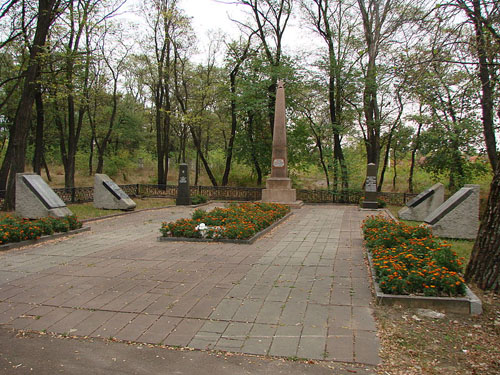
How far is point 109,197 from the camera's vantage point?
49.6 ft

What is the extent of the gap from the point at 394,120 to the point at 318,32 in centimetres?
770

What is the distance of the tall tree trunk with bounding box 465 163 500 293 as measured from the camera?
15.3ft

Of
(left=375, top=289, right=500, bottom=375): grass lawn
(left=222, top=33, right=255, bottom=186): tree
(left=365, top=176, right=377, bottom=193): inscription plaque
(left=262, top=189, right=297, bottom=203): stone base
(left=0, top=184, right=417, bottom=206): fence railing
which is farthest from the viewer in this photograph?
(left=222, top=33, right=255, bottom=186): tree

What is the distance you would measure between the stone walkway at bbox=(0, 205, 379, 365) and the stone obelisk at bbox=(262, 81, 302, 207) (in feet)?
31.4

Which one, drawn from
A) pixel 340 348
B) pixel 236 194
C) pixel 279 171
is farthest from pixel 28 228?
pixel 236 194

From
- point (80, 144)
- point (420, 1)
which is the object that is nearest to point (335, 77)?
point (420, 1)

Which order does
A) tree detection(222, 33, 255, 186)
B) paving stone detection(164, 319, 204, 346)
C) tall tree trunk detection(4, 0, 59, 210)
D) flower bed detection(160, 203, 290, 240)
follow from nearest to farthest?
paving stone detection(164, 319, 204, 346), flower bed detection(160, 203, 290, 240), tall tree trunk detection(4, 0, 59, 210), tree detection(222, 33, 255, 186)

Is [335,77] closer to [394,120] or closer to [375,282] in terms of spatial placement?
[394,120]

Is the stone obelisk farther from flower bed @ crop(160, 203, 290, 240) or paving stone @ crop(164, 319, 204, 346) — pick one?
paving stone @ crop(164, 319, 204, 346)

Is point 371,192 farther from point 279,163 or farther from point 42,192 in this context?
point 42,192

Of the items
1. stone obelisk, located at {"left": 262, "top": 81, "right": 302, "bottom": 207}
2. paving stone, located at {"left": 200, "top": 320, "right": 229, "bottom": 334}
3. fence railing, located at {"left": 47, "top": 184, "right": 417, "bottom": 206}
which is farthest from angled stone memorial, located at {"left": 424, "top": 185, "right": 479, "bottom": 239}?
fence railing, located at {"left": 47, "top": 184, "right": 417, "bottom": 206}

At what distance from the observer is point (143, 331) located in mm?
3711

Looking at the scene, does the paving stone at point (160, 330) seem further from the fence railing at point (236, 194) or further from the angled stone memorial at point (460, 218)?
the fence railing at point (236, 194)

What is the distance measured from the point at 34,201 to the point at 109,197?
417 centimetres
